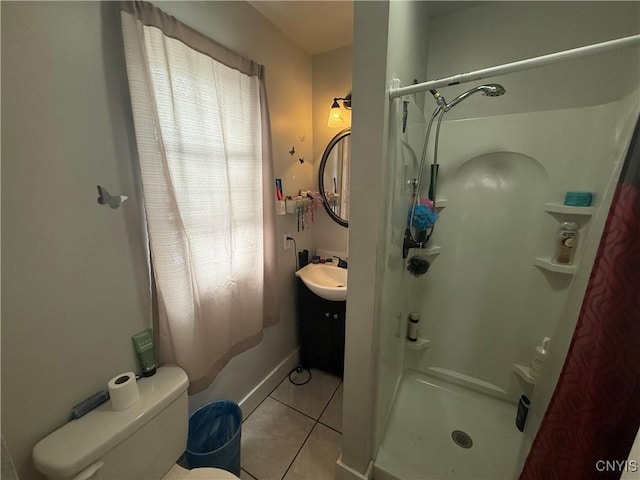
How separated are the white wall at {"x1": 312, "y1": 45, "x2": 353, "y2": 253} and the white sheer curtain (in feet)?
2.16

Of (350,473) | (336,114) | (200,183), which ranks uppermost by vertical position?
(336,114)

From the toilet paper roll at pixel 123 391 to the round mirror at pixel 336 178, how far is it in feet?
5.16

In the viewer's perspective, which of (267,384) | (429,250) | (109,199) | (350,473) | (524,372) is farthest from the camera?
(267,384)

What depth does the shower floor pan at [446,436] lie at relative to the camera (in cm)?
126

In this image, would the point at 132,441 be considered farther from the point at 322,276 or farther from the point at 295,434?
the point at 322,276

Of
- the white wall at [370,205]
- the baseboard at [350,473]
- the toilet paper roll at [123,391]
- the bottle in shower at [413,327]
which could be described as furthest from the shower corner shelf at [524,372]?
the toilet paper roll at [123,391]

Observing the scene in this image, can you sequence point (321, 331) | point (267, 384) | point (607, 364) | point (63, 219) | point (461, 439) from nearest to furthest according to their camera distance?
1. point (607, 364)
2. point (63, 219)
3. point (461, 439)
4. point (267, 384)
5. point (321, 331)

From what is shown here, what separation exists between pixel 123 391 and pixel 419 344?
1793 mm

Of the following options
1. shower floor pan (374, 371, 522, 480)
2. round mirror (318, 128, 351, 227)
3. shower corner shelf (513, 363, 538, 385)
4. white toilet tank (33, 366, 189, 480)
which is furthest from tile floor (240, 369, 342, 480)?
round mirror (318, 128, 351, 227)

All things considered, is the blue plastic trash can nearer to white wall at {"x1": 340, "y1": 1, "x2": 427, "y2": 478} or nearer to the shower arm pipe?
white wall at {"x1": 340, "y1": 1, "x2": 427, "y2": 478}

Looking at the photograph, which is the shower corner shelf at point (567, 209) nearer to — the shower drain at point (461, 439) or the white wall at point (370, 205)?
the white wall at point (370, 205)

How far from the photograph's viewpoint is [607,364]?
655mm

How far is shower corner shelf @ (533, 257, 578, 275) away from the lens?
1.36 metres

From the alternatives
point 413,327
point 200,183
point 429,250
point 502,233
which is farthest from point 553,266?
point 200,183
